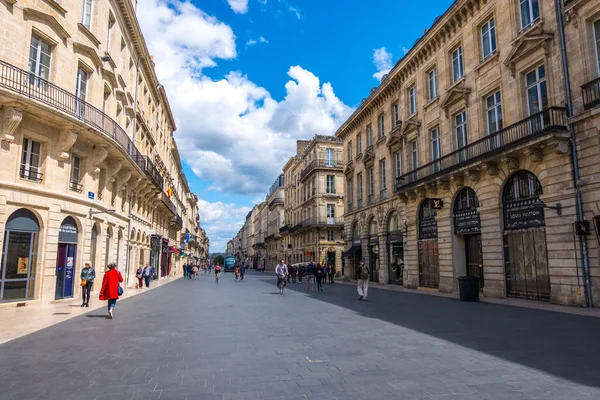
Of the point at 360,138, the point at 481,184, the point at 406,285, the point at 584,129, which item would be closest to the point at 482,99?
the point at 481,184

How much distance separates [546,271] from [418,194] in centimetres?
939

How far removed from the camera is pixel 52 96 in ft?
50.0

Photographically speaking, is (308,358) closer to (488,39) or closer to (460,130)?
(460,130)

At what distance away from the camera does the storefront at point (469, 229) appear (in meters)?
19.0

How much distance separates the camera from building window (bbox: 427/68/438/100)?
2364cm

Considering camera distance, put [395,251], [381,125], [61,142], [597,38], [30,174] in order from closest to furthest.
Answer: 1. [597,38]
2. [30,174]
3. [61,142]
4. [395,251]
5. [381,125]

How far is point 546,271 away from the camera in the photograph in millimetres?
15047

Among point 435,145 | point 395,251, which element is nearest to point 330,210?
point 395,251

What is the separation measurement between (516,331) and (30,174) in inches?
634

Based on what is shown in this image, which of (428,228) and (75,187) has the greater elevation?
(75,187)

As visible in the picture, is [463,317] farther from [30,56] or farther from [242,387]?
[30,56]

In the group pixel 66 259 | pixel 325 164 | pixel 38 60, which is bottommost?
Answer: pixel 66 259

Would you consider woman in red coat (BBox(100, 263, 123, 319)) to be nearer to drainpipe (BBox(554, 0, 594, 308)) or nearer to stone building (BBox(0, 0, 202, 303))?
stone building (BBox(0, 0, 202, 303))

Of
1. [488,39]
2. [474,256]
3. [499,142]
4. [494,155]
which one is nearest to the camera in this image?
[494,155]
